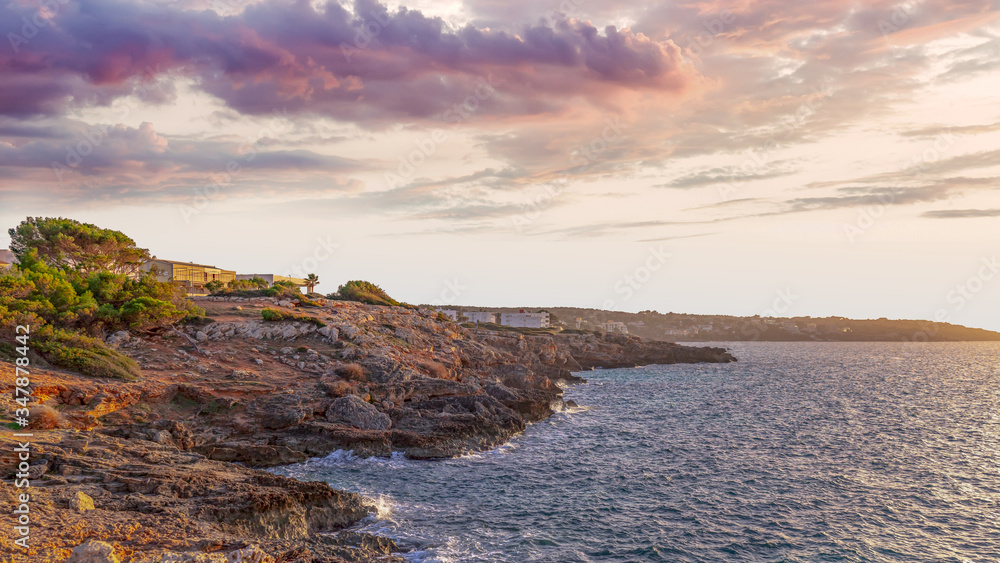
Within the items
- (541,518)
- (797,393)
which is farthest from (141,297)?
(797,393)

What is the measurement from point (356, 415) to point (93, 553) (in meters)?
24.6

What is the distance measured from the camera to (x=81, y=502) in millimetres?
15594

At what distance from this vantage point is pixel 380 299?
380ft

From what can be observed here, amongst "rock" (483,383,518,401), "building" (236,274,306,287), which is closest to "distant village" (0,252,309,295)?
"building" (236,274,306,287)

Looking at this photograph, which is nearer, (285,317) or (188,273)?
(285,317)

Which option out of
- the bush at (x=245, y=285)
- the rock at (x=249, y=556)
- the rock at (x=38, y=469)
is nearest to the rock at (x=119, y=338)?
the rock at (x=38, y=469)

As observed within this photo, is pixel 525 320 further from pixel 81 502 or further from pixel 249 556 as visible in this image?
pixel 249 556

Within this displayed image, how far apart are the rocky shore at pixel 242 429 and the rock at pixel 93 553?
0.16 feet

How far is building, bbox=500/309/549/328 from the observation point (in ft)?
554

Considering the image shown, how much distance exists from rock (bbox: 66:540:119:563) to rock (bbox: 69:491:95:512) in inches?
142

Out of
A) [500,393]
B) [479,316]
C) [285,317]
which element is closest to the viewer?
[500,393]

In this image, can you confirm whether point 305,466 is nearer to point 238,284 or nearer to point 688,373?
point 238,284

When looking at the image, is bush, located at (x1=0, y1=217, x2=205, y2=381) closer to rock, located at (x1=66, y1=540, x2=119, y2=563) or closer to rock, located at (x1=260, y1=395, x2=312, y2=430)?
rock, located at (x1=260, y1=395, x2=312, y2=430)

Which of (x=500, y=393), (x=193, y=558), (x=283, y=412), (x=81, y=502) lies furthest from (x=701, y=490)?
(x=81, y=502)
